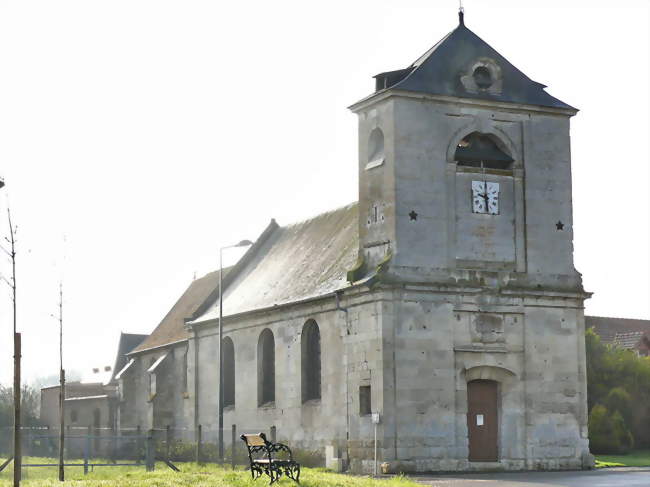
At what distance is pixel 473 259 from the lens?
40.4 m

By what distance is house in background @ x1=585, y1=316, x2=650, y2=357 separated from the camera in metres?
71.3

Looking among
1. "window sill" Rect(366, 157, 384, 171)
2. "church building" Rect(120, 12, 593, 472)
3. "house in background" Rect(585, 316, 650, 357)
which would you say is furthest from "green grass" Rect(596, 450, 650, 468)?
"house in background" Rect(585, 316, 650, 357)

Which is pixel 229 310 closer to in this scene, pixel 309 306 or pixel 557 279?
pixel 309 306

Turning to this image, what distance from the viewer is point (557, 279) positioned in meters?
41.7

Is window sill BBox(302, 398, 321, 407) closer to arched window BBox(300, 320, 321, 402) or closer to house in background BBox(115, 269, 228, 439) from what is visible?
arched window BBox(300, 320, 321, 402)

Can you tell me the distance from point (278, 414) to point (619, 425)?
15116 millimetres

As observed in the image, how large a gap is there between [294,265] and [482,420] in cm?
1304

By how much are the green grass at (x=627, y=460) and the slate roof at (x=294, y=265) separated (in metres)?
11.7

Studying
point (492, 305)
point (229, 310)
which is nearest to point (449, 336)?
point (492, 305)

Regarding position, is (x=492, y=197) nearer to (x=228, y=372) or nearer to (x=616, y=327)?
(x=228, y=372)

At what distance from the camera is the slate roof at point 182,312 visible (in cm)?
5988

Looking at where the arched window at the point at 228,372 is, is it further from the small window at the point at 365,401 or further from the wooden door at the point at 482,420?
the wooden door at the point at 482,420

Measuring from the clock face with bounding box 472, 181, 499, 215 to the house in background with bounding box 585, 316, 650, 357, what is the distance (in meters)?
30.0

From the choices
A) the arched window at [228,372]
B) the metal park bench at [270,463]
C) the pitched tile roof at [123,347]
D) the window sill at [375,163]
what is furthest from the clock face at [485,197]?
the pitched tile roof at [123,347]
